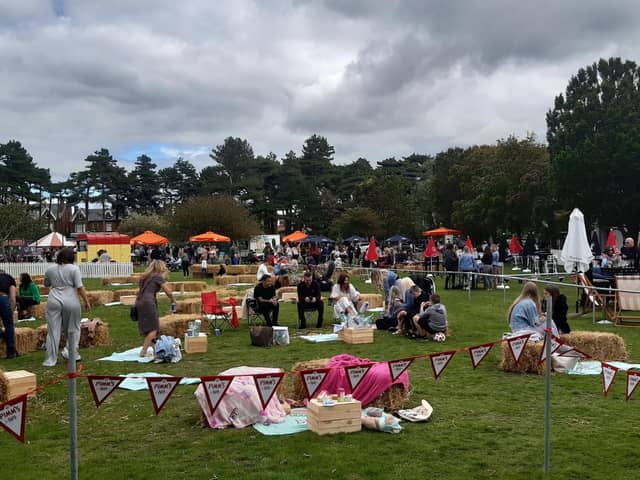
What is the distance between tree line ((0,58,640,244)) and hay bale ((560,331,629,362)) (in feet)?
89.1

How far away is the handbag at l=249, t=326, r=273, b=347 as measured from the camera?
11.4 m

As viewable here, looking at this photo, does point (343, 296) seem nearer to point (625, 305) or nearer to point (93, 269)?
point (625, 305)

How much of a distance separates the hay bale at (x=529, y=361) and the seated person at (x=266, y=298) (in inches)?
237

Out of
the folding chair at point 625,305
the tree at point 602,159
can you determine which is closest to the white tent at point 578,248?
the folding chair at point 625,305

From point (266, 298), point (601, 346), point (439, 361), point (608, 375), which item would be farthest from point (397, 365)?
point (266, 298)

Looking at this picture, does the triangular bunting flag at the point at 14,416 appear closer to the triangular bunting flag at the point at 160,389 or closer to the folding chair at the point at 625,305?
the triangular bunting flag at the point at 160,389

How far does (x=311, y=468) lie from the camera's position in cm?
524

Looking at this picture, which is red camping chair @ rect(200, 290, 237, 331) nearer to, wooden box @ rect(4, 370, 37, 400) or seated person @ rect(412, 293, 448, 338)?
seated person @ rect(412, 293, 448, 338)

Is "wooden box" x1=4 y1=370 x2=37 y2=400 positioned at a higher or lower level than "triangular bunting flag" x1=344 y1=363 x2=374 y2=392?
lower

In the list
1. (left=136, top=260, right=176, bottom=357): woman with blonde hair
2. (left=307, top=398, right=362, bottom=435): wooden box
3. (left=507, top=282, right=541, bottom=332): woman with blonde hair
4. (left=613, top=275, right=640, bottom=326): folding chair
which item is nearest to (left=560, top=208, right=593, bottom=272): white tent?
(left=613, top=275, right=640, bottom=326): folding chair

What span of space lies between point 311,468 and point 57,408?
3651 millimetres

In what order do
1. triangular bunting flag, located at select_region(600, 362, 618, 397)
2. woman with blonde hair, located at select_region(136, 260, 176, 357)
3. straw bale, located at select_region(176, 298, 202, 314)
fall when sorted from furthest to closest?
straw bale, located at select_region(176, 298, 202, 314), woman with blonde hair, located at select_region(136, 260, 176, 357), triangular bunting flag, located at select_region(600, 362, 618, 397)

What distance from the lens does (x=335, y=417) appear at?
619 centimetres

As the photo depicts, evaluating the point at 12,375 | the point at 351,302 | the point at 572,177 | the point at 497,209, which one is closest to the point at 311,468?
the point at 12,375
